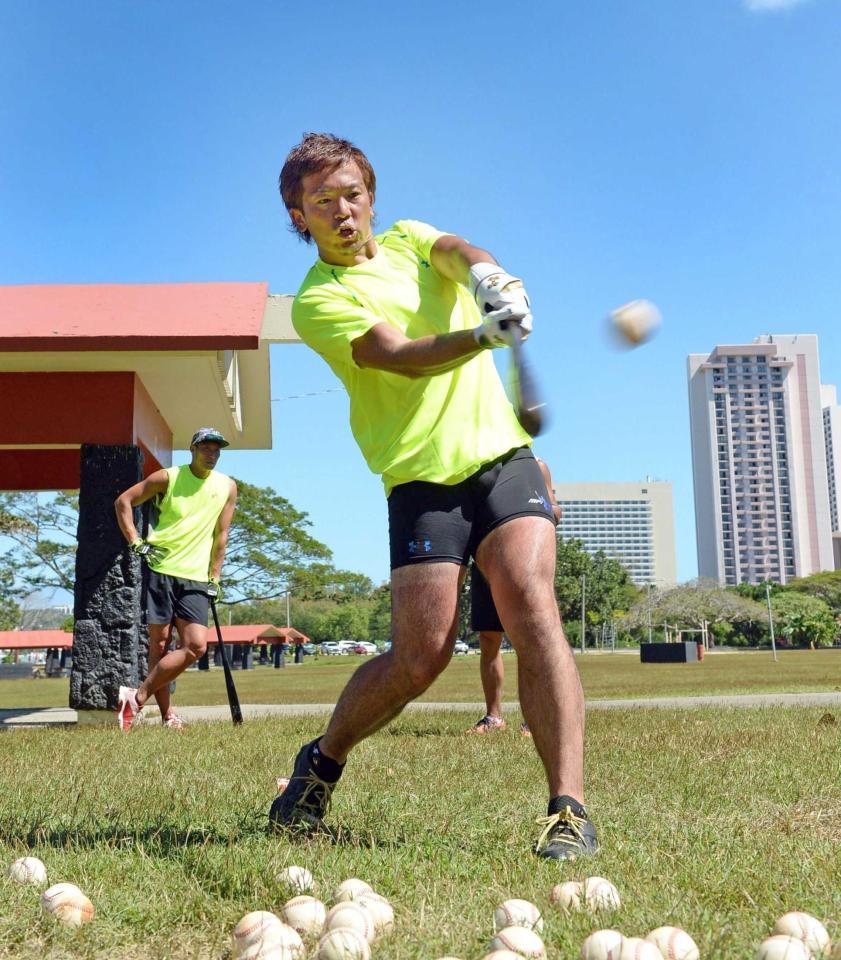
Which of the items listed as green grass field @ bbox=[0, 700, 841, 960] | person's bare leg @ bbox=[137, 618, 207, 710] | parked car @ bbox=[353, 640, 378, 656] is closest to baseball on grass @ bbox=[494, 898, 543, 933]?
green grass field @ bbox=[0, 700, 841, 960]

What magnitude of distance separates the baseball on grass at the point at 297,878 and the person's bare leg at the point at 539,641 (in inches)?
35.0

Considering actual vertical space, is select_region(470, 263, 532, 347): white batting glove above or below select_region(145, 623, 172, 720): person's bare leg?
above

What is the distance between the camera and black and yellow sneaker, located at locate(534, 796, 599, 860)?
2.78 m

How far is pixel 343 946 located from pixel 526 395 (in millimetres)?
1654

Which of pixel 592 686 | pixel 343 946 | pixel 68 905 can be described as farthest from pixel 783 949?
pixel 592 686

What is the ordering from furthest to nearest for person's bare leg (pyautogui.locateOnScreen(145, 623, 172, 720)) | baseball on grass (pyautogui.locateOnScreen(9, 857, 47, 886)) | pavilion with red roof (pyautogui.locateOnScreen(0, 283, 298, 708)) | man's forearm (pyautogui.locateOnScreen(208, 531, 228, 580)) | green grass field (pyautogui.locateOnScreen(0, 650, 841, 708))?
green grass field (pyautogui.locateOnScreen(0, 650, 841, 708))
pavilion with red roof (pyautogui.locateOnScreen(0, 283, 298, 708))
man's forearm (pyautogui.locateOnScreen(208, 531, 228, 580))
person's bare leg (pyautogui.locateOnScreen(145, 623, 172, 720))
baseball on grass (pyautogui.locateOnScreen(9, 857, 47, 886))

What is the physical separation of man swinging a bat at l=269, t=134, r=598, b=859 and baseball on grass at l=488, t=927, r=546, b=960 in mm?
1022

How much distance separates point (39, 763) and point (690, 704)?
623 centimetres

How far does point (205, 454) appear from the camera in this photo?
790 cm

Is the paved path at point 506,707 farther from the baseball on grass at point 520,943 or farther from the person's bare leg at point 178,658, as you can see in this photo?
the baseball on grass at point 520,943

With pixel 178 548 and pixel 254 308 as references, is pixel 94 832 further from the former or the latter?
pixel 254 308

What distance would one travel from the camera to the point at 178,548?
7918 mm

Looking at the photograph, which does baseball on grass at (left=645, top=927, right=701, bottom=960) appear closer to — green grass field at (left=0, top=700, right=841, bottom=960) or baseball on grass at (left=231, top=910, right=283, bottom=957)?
green grass field at (left=0, top=700, right=841, bottom=960)

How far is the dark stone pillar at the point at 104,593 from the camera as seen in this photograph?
9.02 meters
